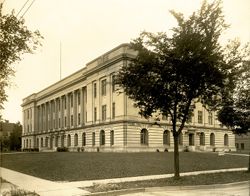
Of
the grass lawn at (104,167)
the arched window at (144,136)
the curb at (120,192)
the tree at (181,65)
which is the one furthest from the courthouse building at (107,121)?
the curb at (120,192)

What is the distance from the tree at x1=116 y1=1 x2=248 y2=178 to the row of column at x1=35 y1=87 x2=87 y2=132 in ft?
165

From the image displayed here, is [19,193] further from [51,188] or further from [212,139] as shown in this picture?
[212,139]

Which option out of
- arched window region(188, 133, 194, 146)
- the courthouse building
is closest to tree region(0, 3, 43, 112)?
the courthouse building

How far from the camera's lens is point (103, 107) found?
58.8m

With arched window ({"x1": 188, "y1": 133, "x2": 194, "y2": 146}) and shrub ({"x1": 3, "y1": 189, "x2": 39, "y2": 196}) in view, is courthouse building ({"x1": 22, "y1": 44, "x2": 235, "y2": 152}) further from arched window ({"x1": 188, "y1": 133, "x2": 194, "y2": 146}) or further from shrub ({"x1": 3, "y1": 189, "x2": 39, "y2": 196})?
shrub ({"x1": 3, "y1": 189, "x2": 39, "y2": 196})

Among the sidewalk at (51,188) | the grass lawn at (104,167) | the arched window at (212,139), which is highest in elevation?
the arched window at (212,139)

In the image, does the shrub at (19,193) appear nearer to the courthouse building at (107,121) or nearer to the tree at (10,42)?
the tree at (10,42)

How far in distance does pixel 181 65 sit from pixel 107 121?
39.9m

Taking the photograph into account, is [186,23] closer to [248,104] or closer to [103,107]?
[248,104]

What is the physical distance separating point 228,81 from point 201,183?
17.3ft

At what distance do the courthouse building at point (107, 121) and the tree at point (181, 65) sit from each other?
2067 centimetres

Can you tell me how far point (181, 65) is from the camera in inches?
659

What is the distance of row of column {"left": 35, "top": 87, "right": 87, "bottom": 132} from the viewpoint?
69.3m

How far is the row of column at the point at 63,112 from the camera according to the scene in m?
69.3
